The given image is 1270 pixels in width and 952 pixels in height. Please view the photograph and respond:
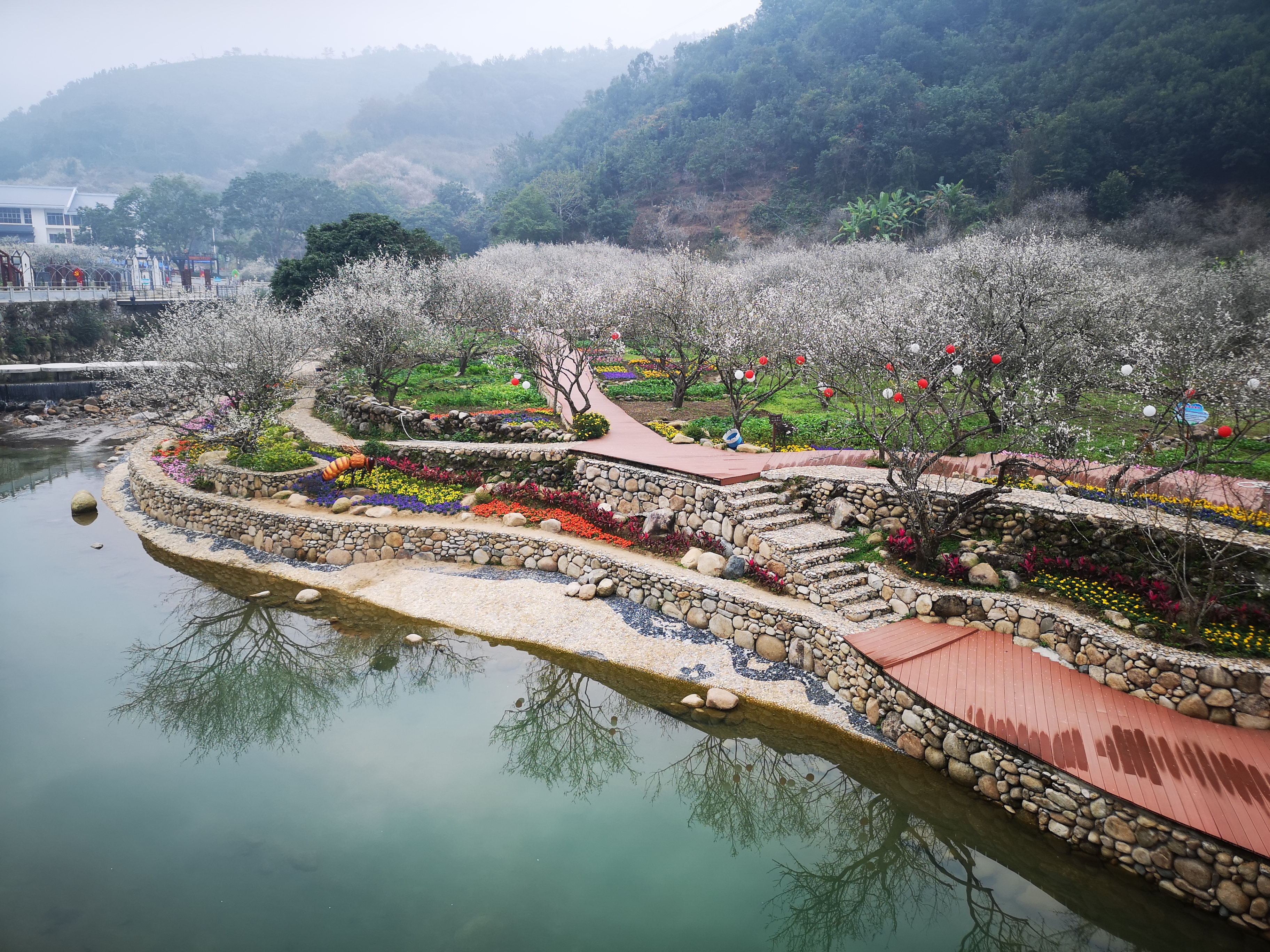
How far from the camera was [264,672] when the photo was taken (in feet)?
48.6

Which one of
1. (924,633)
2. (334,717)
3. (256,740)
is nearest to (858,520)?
(924,633)

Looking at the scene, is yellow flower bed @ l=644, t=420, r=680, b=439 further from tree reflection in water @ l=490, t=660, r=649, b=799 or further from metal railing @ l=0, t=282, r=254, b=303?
metal railing @ l=0, t=282, r=254, b=303

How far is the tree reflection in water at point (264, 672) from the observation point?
1309 cm

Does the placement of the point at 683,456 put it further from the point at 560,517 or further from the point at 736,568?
the point at 736,568

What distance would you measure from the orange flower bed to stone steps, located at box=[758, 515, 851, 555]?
3.78m

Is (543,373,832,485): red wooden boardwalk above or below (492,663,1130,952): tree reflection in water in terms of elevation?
above

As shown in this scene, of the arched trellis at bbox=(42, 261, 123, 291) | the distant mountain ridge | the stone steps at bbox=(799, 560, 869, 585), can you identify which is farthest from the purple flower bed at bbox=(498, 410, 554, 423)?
the distant mountain ridge

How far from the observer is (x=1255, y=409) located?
43.1 ft

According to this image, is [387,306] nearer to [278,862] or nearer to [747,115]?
[278,862]

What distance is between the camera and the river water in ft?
29.1

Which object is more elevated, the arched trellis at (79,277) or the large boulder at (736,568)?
the arched trellis at (79,277)

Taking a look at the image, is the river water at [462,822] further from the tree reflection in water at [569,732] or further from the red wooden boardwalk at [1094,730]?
the red wooden boardwalk at [1094,730]

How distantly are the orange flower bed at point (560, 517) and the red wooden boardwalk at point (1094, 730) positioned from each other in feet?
22.9

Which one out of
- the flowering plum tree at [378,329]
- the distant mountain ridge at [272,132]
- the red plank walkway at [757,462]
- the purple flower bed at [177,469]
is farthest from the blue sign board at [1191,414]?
the distant mountain ridge at [272,132]
